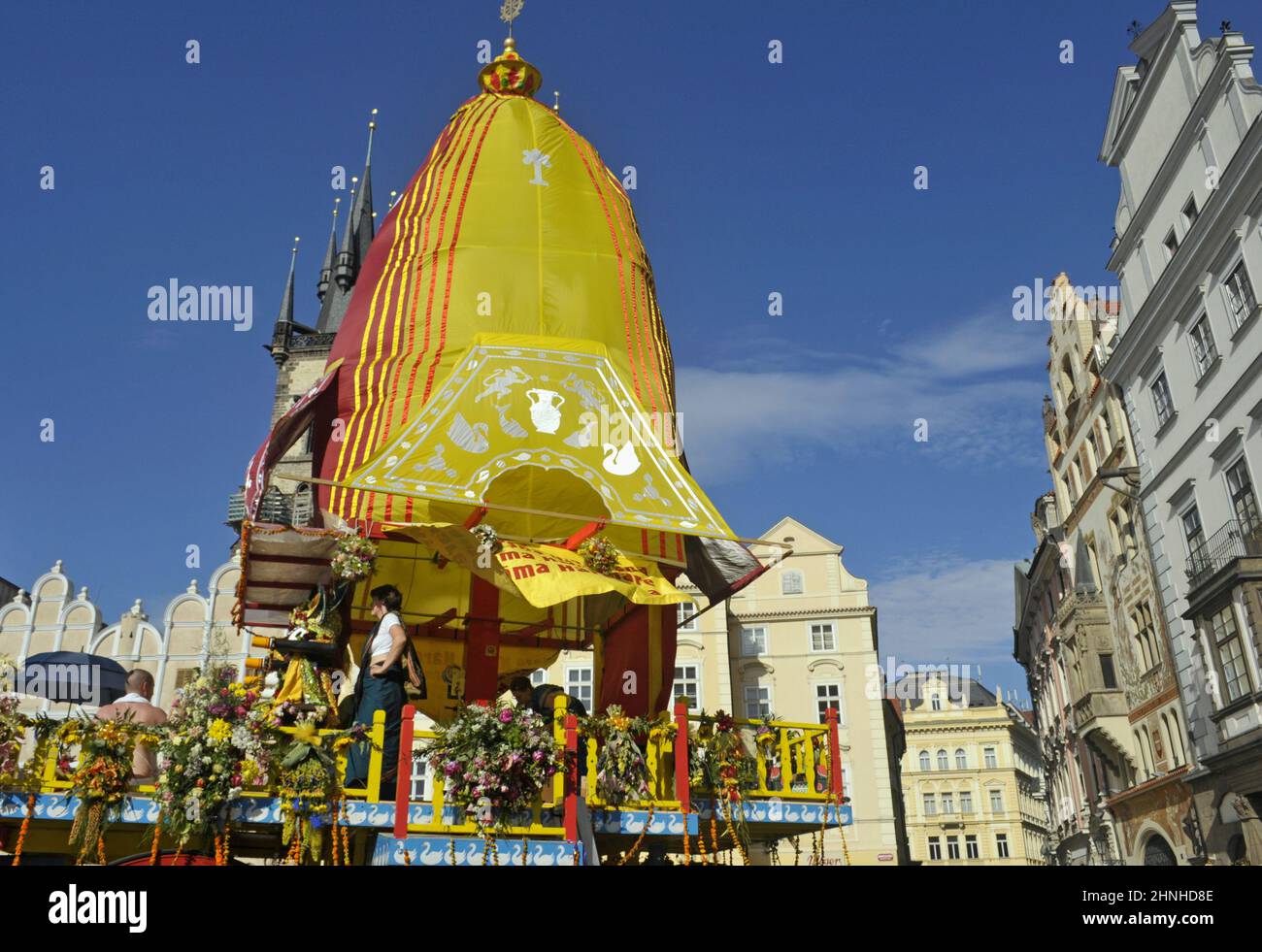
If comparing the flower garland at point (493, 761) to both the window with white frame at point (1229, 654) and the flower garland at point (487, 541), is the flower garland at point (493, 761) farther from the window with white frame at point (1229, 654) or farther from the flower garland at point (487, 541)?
the window with white frame at point (1229, 654)

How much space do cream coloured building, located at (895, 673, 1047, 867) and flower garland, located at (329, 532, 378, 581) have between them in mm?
71268

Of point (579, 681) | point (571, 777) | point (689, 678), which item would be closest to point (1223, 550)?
point (571, 777)

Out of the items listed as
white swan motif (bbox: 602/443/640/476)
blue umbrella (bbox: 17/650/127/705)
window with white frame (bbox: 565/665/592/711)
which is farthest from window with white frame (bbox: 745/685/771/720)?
white swan motif (bbox: 602/443/640/476)

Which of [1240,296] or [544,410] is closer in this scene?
[544,410]

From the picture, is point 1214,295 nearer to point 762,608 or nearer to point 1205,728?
point 1205,728

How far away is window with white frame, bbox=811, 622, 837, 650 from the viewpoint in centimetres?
4062

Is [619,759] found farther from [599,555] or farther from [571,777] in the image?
[599,555]

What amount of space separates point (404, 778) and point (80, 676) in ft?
54.3

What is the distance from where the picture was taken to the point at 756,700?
3997 centimetres

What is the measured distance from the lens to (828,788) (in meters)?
9.49

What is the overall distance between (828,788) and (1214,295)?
18328 mm

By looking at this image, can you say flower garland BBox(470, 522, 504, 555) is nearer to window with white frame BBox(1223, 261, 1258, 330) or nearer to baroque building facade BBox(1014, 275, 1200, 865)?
window with white frame BBox(1223, 261, 1258, 330)

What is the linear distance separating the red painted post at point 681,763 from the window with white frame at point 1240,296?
1749cm
